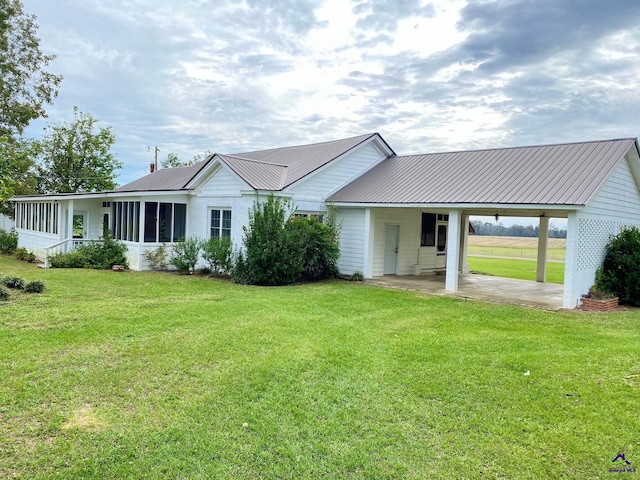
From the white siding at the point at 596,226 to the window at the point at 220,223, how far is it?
1117 centimetres

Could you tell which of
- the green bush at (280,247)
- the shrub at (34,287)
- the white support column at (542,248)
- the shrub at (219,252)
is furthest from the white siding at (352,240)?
the shrub at (34,287)

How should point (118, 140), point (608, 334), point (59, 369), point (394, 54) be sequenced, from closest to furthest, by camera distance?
Answer: point (59, 369)
point (608, 334)
point (394, 54)
point (118, 140)

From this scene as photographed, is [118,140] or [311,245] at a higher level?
[118,140]

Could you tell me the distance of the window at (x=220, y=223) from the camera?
1636 cm

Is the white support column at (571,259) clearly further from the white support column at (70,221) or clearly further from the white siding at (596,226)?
the white support column at (70,221)

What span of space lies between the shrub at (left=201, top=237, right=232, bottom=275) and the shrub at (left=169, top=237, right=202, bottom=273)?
2.45ft

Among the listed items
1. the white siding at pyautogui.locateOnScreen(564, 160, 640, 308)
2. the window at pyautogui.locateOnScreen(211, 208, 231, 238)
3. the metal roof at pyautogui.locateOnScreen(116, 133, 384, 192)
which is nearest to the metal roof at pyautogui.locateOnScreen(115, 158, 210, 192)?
the metal roof at pyautogui.locateOnScreen(116, 133, 384, 192)

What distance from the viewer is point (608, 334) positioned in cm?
854

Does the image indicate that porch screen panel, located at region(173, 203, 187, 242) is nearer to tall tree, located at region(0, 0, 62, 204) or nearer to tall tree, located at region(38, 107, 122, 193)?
tall tree, located at region(0, 0, 62, 204)

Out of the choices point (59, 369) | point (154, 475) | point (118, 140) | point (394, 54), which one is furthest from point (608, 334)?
point (118, 140)

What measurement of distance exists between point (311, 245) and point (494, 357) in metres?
8.83

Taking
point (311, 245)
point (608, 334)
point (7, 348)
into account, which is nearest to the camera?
point (7, 348)

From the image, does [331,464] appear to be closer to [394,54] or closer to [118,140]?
[394,54]

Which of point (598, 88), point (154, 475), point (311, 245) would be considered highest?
point (598, 88)
